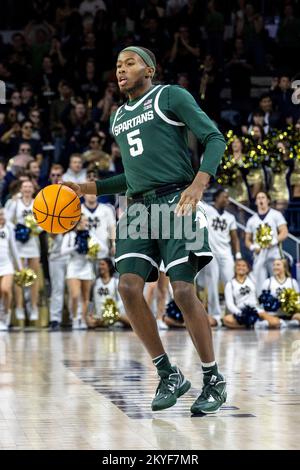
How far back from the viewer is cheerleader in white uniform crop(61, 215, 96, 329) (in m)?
14.8

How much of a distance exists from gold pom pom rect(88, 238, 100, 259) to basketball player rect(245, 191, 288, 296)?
86.6 inches

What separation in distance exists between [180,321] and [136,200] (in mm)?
8311

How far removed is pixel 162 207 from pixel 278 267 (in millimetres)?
8761

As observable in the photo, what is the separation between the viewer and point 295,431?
221 inches

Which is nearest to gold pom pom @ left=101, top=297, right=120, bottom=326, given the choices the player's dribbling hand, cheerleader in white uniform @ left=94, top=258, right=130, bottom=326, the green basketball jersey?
cheerleader in white uniform @ left=94, top=258, right=130, bottom=326

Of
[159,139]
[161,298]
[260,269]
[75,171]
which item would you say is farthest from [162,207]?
[75,171]

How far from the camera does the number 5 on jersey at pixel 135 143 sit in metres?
6.39

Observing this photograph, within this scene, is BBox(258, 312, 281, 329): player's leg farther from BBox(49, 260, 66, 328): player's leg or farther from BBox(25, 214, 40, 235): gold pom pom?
BBox(25, 214, 40, 235): gold pom pom

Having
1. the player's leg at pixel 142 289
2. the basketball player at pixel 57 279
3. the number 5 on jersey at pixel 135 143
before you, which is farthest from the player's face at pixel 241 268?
the number 5 on jersey at pixel 135 143

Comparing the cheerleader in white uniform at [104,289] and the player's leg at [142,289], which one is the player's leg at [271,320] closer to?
the cheerleader in white uniform at [104,289]

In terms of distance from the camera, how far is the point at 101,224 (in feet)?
49.4

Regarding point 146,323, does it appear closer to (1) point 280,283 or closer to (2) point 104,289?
(2) point 104,289

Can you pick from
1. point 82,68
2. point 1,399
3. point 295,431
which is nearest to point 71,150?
point 82,68

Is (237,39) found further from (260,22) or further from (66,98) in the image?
(66,98)
